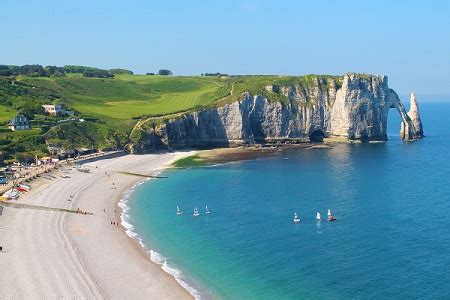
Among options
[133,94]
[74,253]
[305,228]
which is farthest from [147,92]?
[74,253]

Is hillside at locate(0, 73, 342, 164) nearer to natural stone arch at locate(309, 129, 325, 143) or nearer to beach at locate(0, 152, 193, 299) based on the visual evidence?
natural stone arch at locate(309, 129, 325, 143)

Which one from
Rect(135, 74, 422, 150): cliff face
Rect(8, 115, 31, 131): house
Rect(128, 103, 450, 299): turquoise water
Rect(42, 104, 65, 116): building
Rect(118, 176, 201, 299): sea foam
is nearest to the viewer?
Rect(118, 176, 201, 299): sea foam

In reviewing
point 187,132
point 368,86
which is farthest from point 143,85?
point 368,86

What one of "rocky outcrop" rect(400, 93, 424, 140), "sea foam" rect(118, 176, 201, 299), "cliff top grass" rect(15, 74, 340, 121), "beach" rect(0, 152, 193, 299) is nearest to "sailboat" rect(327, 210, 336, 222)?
"sea foam" rect(118, 176, 201, 299)

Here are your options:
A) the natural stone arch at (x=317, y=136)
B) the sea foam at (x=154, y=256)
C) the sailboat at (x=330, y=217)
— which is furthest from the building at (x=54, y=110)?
the sailboat at (x=330, y=217)

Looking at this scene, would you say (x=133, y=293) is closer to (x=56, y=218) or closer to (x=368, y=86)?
(x=56, y=218)
